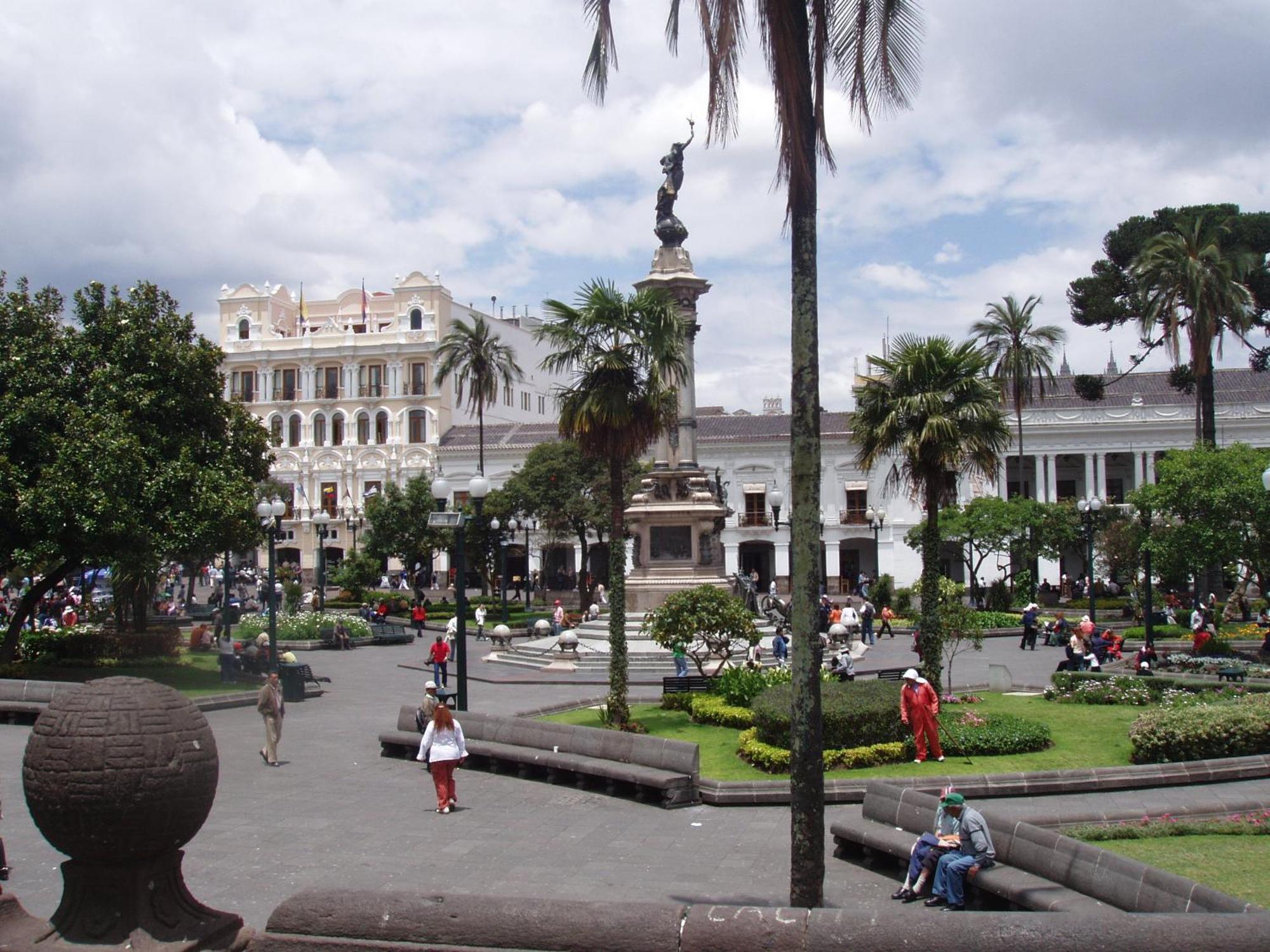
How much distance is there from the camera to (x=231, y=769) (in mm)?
16172

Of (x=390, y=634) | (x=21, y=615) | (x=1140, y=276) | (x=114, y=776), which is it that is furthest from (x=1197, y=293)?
(x=114, y=776)

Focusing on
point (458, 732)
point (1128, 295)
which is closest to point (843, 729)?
point (458, 732)

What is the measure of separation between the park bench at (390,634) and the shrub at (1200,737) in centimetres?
2748

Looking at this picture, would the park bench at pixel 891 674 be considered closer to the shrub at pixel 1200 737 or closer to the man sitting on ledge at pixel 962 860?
the shrub at pixel 1200 737

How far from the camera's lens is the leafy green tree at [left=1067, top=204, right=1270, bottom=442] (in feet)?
130

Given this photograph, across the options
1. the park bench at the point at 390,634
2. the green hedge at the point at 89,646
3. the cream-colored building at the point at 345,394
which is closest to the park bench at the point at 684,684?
the green hedge at the point at 89,646

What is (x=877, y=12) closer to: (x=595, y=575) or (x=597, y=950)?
(x=597, y=950)

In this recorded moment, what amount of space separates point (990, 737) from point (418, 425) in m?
60.3

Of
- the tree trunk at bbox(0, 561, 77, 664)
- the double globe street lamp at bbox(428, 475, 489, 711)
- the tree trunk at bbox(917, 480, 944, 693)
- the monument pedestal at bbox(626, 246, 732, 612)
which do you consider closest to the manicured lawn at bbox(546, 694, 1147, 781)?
the tree trunk at bbox(917, 480, 944, 693)

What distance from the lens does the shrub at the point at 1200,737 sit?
15023mm

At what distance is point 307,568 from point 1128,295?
47.6 meters

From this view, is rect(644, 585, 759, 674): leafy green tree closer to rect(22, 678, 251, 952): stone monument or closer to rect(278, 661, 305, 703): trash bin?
rect(278, 661, 305, 703): trash bin

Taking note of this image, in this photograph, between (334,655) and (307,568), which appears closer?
(334,655)

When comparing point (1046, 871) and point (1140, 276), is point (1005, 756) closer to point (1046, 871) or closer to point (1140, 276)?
point (1046, 871)
